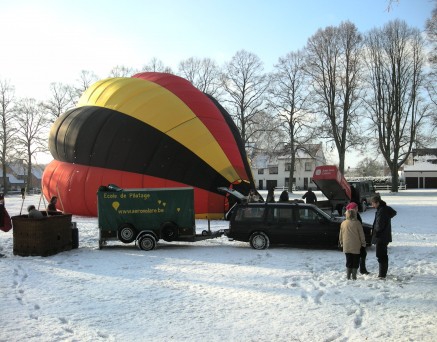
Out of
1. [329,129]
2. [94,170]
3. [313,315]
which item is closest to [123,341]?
[313,315]

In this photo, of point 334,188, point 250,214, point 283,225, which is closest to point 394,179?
point 334,188

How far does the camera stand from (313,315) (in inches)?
256

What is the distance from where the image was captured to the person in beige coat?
888 cm

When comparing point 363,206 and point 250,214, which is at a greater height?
point 250,214

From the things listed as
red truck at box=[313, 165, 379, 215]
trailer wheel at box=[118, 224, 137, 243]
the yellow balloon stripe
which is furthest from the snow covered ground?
red truck at box=[313, 165, 379, 215]

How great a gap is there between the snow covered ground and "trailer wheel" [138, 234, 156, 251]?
42 cm

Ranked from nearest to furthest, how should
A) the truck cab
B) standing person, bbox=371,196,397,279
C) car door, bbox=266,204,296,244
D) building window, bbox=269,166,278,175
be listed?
standing person, bbox=371,196,397,279, car door, bbox=266,204,296,244, the truck cab, building window, bbox=269,166,278,175

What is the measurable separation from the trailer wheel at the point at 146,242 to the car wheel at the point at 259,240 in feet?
9.45

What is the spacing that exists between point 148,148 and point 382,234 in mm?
11812

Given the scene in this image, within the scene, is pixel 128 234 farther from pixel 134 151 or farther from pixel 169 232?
pixel 134 151

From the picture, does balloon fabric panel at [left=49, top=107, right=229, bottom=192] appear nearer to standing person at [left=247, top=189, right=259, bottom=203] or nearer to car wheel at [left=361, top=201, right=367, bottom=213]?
standing person at [left=247, top=189, right=259, bottom=203]

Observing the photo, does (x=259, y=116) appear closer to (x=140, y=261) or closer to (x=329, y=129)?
(x=329, y=129)

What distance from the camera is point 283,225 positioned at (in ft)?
41.8

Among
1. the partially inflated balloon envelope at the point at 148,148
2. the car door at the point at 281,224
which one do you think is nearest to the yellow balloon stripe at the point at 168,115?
the partially inflated balloon envelope at the point at 148,148
